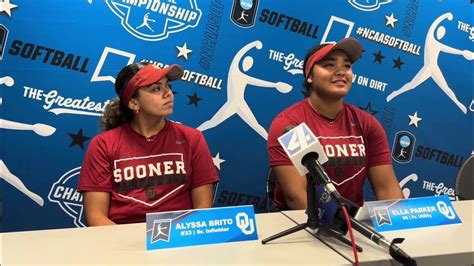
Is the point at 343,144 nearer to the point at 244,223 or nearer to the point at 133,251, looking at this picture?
the point at 244,223

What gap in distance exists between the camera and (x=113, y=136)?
5.89 feet

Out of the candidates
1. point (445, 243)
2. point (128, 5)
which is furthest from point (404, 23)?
point (445, 243)

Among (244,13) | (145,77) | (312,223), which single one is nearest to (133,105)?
(145,77)

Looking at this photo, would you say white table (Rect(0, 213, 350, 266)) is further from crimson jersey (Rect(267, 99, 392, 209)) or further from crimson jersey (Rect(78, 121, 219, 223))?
crimson jersey (Rect(267, 99, 392, 209))

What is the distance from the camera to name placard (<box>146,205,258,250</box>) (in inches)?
46.6

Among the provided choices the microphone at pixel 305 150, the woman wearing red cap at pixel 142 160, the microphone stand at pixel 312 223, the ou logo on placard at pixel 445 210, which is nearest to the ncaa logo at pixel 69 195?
the woman wearing red cap at pixel 142 160

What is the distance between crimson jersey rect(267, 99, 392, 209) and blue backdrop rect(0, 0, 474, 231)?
747 mm

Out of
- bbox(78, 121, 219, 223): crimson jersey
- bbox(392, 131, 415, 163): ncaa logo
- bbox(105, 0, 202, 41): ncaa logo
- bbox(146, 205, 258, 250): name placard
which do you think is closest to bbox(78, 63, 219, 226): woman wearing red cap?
bbox(78, 121, 219, 223): crimson jersey

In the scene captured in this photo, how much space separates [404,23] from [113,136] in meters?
2.03

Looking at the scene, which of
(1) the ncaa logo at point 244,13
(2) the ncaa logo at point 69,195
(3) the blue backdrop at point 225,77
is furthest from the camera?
(1) the ncaa logo at point 244,13

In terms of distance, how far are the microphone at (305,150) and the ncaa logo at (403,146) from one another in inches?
79.2

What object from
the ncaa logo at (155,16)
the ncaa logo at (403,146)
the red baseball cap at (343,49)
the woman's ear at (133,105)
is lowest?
the woman's ear at (133,105)

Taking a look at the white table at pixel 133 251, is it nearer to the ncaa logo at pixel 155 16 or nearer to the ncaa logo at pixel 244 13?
the ncaa logo at pixel 155 16

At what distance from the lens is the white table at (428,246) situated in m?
1.12
